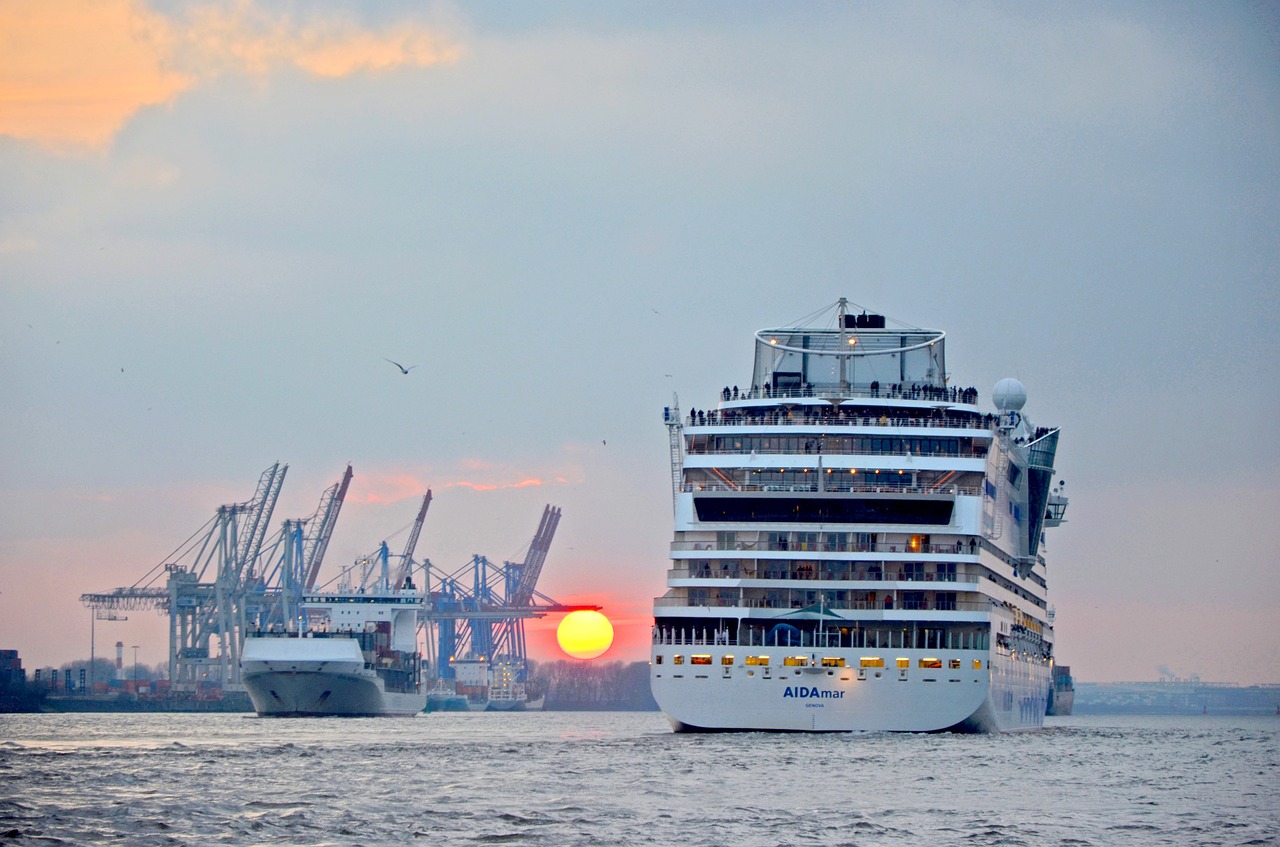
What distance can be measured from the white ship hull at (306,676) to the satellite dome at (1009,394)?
153 feet

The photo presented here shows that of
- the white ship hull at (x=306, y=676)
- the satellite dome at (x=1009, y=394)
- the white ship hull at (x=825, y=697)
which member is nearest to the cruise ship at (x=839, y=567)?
the white ship hull at (x=825, y=697)

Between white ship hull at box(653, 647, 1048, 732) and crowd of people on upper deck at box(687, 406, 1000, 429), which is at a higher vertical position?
crowd of people on upper deck at box(687, 406, 1000, 429)

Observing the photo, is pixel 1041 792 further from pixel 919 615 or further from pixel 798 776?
pixel 919 615

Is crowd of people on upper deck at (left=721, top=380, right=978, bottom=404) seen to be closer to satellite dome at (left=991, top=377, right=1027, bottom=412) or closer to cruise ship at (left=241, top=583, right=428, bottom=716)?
satellite dome at (left=991, top=377, right=1027, bottom=412)

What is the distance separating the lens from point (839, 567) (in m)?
71.1

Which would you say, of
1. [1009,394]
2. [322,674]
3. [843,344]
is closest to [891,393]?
[843,344]

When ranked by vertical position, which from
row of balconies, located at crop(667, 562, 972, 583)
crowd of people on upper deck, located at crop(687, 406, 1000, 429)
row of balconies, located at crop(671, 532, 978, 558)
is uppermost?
crowd of people on upper deck, located at crop(687, 406, 1000, 429)

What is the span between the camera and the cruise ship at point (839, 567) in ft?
222

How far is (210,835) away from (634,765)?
1999 centimetres

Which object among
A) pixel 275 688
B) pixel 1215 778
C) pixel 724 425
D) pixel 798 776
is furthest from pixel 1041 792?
pixel 275 688

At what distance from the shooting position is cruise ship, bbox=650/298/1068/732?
67812 mm

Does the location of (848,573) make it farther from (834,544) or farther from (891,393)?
(891,393)

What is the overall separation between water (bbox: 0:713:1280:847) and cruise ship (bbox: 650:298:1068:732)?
64.5 inches

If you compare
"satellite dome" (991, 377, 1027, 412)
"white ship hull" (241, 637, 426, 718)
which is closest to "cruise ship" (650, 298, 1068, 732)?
"satellite dome" (991, 377, 1027, 412)
